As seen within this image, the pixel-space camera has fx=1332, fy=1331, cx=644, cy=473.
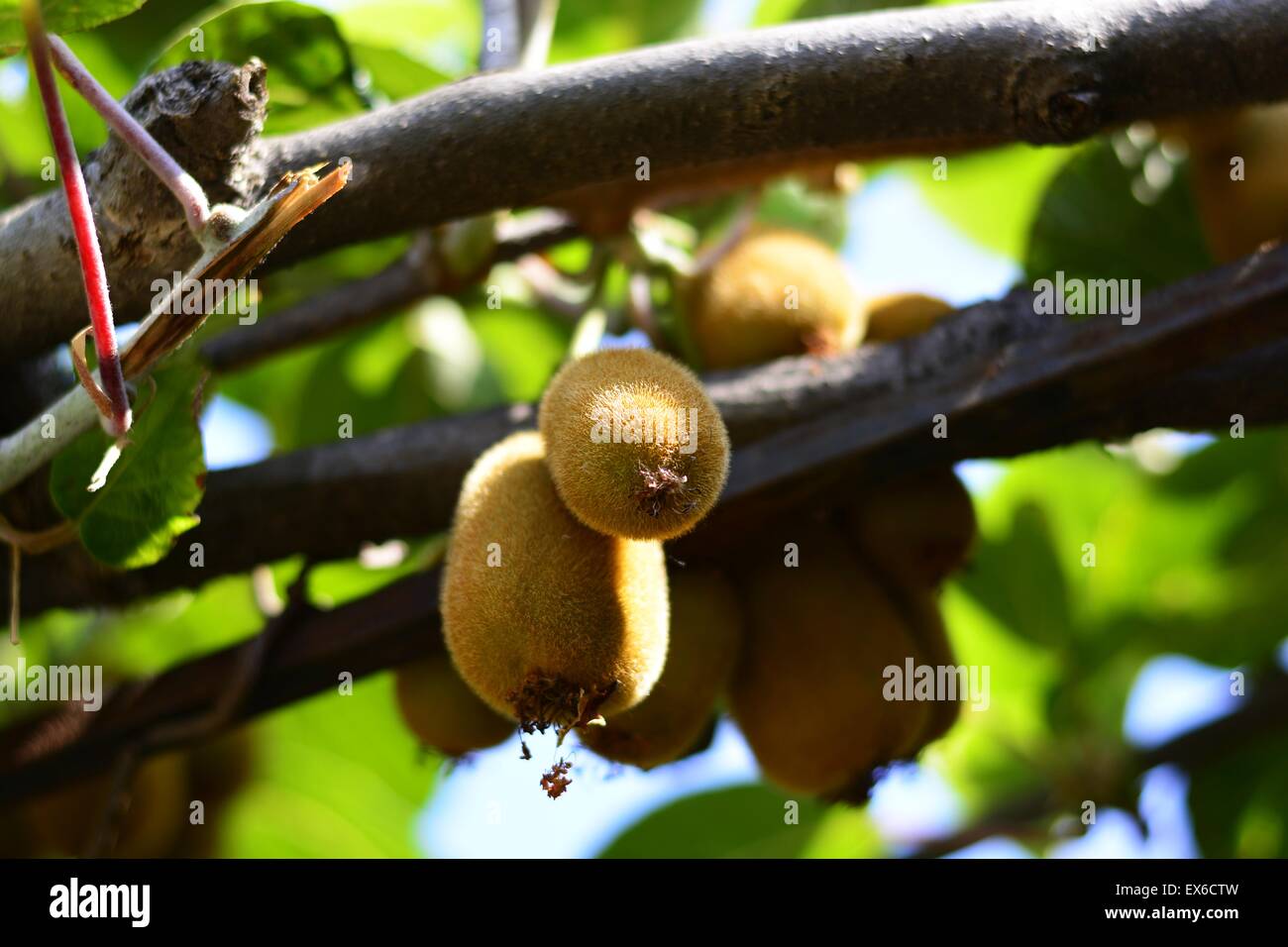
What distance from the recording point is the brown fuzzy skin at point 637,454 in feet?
2.56

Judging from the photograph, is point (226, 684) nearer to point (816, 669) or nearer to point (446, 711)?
point (446, 711)

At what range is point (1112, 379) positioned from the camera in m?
1.01

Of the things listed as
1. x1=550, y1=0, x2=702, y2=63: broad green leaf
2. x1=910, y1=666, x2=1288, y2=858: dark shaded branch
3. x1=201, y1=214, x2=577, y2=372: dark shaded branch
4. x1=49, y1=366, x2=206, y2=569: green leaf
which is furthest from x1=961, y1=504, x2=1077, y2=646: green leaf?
x1=49, y1=366, x2=206, y2=569: green leaf

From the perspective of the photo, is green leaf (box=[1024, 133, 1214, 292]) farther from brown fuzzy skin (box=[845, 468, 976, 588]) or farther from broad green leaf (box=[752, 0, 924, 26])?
brown fuzzy skin (box=[845, 468, 976, 588])

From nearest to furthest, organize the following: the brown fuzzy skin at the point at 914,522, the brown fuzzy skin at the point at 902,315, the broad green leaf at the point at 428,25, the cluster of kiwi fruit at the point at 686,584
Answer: the cluster of kiwi fruit at the point at 686,584, the brown fuzzy skin at the point at 914,522, the brown fuzzy skin at the point at 902,315, the broad green leaf at the point at 428,25

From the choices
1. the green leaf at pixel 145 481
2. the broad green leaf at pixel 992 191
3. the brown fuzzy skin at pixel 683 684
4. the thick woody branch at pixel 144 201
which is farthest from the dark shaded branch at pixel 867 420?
the broad green leaf at pixel 992 191

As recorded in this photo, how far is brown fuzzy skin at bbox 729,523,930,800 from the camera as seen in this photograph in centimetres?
106

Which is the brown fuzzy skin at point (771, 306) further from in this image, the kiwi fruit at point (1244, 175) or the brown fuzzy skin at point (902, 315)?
the kiwi fruit at point (1244, 175)

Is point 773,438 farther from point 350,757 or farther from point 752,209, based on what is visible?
point 350,757

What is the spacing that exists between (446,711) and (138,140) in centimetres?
51

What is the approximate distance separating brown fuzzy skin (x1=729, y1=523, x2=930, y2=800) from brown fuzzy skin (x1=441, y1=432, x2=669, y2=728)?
23cm

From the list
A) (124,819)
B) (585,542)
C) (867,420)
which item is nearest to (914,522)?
(867,420)

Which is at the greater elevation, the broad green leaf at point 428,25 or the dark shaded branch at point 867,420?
the broad green leaf at point 428,25
